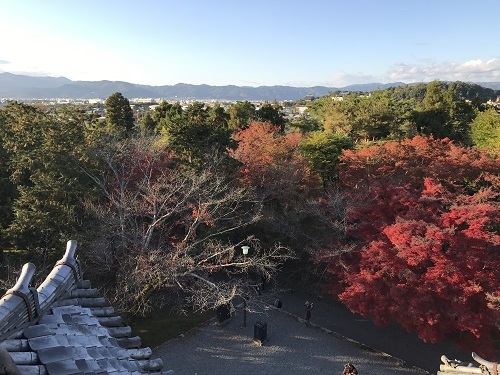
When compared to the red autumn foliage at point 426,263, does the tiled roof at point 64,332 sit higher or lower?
higher

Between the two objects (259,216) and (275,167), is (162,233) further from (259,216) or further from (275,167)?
(275,167)

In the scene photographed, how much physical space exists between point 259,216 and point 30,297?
32.4ft

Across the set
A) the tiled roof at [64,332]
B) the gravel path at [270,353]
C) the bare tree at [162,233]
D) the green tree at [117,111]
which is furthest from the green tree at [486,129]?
the green tree at [117,111]

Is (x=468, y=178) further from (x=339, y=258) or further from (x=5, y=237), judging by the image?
(x=5, y=237)

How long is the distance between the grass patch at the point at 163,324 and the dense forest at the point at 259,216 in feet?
1.59

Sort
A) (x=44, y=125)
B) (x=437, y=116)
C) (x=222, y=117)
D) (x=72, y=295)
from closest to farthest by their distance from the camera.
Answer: (x=72, y=295), (x=44, y=125), (x=437, y=116), (x=222, y=117)

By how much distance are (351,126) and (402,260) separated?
528 inches

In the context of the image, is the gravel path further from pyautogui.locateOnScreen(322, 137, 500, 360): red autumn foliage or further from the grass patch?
pyautogui.locateOnScreen(322, 137, 500, 360): red autumn foliage

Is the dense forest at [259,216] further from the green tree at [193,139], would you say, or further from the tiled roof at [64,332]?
the tiled roof at [64,332]

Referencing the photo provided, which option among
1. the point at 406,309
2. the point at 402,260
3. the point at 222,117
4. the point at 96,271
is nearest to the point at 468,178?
the point at 402,260

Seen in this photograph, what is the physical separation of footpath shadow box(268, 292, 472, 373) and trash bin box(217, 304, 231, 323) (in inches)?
→ 85.2

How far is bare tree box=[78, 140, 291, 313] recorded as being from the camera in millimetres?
10289

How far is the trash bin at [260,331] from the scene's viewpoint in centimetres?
1124

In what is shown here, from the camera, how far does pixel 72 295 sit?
3963 mm
